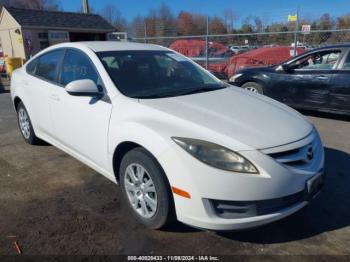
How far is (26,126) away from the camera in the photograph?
4.95 metres

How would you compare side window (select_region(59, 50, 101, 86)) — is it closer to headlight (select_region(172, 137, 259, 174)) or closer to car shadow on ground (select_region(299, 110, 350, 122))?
headlight (select_region(172, 137, 259, 174))

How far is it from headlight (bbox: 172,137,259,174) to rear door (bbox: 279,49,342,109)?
456 centimetres

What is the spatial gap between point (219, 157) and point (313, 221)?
130 centimetres

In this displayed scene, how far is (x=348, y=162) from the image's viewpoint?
4.28 metres

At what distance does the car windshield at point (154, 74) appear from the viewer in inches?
128

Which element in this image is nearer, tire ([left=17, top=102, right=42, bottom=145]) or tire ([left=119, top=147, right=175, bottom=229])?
tire ([left=119, top=147, right=175, bottom=229])

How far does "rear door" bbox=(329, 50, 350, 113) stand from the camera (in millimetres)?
5879

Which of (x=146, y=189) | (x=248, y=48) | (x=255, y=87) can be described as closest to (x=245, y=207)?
(x=146, y=189)

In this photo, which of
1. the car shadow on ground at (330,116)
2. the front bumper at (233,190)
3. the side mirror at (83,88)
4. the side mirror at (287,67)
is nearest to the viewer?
the front bumper at (233,190)

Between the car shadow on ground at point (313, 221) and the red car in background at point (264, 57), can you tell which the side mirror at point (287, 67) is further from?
the red car in background at point (264, 57)

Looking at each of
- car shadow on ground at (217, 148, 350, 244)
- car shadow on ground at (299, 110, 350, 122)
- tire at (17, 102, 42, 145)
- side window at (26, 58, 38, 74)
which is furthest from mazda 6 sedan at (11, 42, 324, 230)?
car shadow on ground at (299, 110, 350, 122)

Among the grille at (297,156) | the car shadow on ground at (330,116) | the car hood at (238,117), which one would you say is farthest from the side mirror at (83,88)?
the car shadow on ground at (330,116)

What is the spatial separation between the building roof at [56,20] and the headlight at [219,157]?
2523 cm

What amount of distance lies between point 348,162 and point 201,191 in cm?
286
